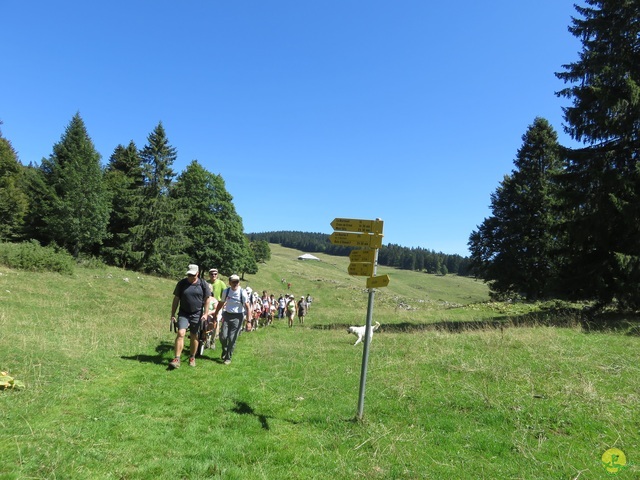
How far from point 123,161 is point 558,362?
46878 mm

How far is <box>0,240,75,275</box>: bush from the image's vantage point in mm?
22547

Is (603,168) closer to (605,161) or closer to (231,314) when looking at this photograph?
(605,161)

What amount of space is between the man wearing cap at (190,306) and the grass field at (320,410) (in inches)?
21.1

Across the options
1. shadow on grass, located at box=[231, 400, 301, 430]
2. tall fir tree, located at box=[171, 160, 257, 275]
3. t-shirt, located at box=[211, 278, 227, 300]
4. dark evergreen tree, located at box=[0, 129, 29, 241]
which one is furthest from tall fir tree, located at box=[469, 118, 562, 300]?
dark evergreen tree, located at box=[0, 129, 29, 241]

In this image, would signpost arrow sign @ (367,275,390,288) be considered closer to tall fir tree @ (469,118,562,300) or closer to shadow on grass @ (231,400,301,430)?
shadow on grass @ (231,400,301,430)

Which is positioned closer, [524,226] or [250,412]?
[250,412]

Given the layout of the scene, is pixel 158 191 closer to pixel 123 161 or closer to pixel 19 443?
pixel 123 161

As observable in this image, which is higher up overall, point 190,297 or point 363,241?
point 363,241

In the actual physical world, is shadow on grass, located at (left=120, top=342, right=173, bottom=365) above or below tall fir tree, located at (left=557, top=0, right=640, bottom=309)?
below

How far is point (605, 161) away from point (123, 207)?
128ft

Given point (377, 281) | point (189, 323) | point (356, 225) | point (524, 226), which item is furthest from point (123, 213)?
point (377, 281)

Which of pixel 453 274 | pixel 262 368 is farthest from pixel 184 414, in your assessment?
pixel 453 274

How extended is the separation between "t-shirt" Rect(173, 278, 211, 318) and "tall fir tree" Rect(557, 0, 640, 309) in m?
14.3

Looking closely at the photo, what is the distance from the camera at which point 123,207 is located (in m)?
37.2
